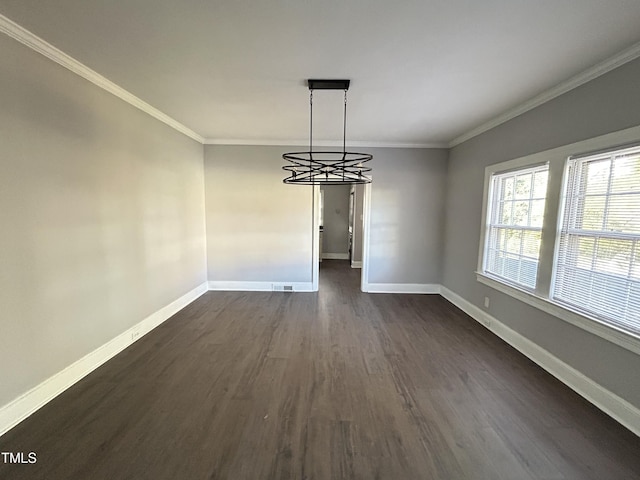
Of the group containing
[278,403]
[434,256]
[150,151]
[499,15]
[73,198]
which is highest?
[499,15]

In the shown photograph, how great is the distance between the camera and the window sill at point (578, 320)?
1.96 m

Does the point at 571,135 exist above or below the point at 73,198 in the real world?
above

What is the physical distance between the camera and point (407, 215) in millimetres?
4992

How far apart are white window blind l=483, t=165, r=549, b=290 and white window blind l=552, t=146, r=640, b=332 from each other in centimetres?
33

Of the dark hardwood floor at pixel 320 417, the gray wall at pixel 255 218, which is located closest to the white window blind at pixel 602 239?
the dark hardwood floor at pixel 320 417

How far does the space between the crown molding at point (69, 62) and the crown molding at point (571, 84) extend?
411 cm

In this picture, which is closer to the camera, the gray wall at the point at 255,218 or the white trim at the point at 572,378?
the white trim at the point at 572,378

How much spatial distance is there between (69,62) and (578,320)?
183 inches

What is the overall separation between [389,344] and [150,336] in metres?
2.77

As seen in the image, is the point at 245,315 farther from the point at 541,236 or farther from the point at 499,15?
the point at 499,15

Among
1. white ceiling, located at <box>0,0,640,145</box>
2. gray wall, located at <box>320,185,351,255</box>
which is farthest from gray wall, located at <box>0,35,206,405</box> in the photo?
gray wall, located at <box>320,185,351,255</box>

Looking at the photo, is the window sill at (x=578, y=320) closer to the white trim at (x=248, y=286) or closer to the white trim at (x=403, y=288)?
the white trim at (x=403, y=288)

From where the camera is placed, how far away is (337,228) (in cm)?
869

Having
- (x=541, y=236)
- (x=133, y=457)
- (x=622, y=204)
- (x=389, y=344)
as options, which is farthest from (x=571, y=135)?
(x=133, y=457)
